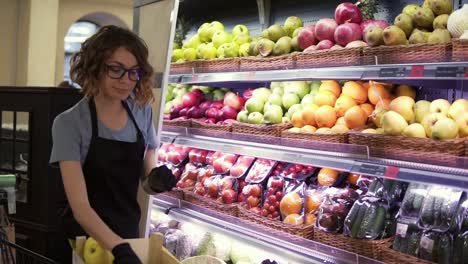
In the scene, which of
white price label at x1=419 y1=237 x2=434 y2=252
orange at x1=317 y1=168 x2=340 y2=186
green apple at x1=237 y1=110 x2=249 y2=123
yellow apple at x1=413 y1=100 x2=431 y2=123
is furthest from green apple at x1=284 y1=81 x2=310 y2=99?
white price label at x1=419 y1=237 x2=434 y2=252

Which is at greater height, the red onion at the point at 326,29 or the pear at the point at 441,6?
the pear at the point at 441,6

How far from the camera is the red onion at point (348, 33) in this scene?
242 cm

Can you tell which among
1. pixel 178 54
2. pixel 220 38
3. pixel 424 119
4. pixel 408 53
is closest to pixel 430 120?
pixel 424 119

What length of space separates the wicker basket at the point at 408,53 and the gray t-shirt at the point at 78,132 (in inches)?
37.3

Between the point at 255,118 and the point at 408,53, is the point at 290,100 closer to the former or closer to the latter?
the point at 255,118

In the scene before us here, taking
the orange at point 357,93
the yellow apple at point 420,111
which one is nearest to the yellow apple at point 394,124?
the yellow apple at point 420,111

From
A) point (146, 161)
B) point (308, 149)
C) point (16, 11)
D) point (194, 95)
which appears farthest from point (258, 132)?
point (16, 11)

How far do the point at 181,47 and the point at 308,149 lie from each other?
70.6 inches

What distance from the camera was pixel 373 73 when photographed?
2.11 m

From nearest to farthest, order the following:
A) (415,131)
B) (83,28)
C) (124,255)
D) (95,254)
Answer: (124,255)
(95,254)
(415,131)
(83,28)

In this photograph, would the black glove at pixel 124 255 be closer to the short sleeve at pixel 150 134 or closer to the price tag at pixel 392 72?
the short sleeve at pixel 150 134

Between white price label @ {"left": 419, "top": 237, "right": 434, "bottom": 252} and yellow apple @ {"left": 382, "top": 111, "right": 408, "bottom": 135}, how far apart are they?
39 cm

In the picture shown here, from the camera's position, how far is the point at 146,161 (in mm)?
2252

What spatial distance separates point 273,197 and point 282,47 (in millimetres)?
747
